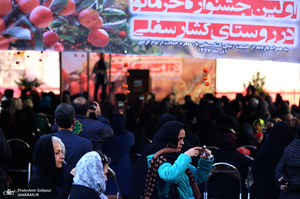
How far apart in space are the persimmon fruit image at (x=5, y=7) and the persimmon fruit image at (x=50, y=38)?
515 millimetres

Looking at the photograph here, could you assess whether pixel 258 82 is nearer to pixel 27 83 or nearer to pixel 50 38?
pixel 27 83

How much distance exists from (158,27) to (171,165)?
293 centimetres

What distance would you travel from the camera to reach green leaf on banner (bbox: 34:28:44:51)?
598 centimetres

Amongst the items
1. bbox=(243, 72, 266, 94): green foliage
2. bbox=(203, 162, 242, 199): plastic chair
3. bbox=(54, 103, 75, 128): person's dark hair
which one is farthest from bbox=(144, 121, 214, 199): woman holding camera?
bbox=(243, 72, 266, 94): green foliage

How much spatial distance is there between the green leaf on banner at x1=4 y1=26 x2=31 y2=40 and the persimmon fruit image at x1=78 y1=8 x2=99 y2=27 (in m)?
0.65

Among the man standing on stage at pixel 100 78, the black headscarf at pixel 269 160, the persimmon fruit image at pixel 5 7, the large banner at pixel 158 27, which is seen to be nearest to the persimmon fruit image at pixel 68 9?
the large banner at pixel 158 27

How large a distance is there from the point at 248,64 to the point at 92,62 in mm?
4766

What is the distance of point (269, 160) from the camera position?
558 centimetres

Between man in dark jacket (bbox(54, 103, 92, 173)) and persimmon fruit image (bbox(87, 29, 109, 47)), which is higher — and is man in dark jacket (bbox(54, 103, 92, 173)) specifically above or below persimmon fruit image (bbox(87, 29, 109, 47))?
below

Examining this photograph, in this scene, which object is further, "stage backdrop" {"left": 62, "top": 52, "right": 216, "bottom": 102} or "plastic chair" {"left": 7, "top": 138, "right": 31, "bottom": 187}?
"stage backdrop" {"left": 62, "top": 52, "right": 216, "bottom": 102}

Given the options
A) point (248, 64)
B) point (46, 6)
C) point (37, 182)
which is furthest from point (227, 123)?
point (248, 64)

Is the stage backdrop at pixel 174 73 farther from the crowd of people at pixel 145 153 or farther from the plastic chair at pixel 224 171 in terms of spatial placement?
the plastic chair at pixel 224 171

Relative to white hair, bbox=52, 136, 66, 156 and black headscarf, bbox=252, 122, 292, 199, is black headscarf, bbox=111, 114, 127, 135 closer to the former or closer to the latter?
black headscarf, bbox=252, 122, 292, 199

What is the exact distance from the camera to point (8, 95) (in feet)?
34.0
